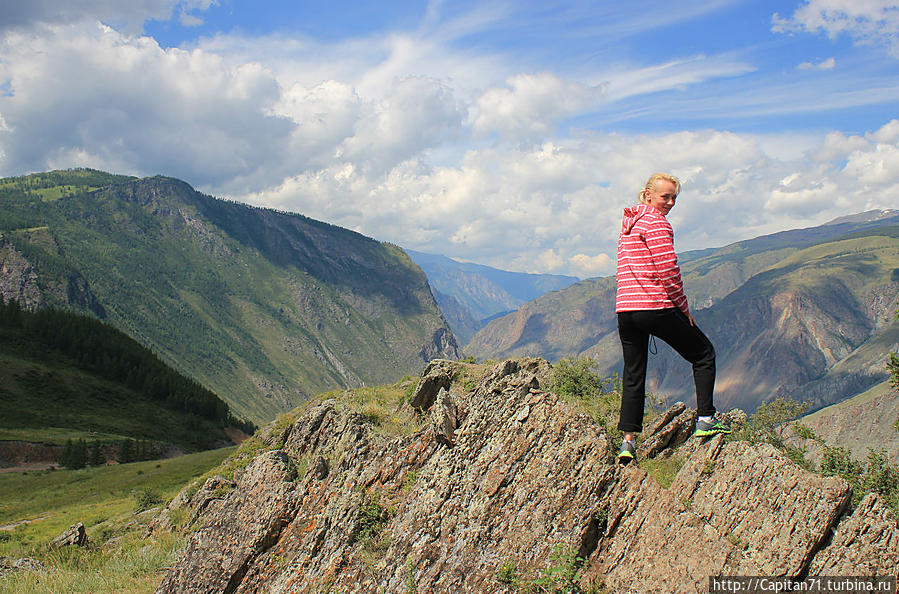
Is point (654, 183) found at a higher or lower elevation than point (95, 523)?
higher

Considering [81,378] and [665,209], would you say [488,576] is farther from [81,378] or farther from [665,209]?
[81,378]

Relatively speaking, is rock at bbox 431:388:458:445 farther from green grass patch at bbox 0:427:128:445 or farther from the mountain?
the mountain

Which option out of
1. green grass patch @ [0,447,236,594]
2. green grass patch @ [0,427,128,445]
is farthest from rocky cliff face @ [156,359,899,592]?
green grass patch @ [0,427,128,445]

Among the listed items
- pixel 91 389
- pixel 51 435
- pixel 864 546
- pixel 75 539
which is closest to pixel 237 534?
pixel 864 546

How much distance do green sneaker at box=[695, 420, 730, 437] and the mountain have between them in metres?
109

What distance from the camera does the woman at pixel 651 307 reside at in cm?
776

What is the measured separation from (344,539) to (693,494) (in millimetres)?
5998

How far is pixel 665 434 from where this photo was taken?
31.3ft

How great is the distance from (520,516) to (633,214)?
5.32 meters

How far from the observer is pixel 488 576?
779cm

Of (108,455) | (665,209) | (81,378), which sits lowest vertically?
(108,455)


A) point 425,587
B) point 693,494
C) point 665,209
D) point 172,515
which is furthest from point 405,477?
point 172,515

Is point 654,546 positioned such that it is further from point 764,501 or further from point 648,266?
point 648,266

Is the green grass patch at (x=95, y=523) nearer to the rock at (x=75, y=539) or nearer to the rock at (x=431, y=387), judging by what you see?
the rock at (x=75, y=539)
